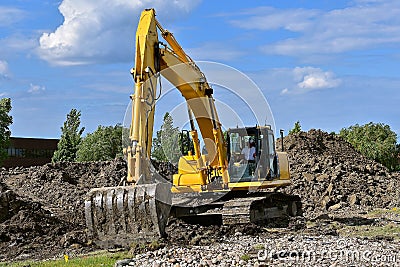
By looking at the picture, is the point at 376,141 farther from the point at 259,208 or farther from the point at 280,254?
the point at 280,254

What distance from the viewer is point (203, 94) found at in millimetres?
16891

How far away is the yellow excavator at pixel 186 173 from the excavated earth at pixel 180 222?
565mm

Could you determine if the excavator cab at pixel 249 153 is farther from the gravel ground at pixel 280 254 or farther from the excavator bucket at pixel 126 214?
the excavator bucket at pixel 126 214

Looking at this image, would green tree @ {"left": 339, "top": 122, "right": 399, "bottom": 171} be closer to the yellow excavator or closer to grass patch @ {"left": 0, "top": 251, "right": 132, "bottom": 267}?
the yellow excavator

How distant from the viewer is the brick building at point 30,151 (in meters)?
62.4

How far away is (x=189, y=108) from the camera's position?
55.5 feet

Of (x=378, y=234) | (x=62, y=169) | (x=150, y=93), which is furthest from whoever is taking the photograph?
(x=62, y=169)

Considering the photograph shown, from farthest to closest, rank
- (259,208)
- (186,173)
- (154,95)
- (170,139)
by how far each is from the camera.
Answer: (170,139) < (186,173) < (259,208) < (154,95)

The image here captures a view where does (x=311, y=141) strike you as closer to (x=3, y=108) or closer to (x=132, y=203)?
(x=3, y=108)

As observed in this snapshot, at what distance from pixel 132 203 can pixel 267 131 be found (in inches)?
206

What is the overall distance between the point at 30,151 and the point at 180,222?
50.4m

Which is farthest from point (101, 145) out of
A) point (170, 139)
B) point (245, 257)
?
point (245, 257)

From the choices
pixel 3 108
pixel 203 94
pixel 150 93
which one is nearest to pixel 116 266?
pixel 150 93

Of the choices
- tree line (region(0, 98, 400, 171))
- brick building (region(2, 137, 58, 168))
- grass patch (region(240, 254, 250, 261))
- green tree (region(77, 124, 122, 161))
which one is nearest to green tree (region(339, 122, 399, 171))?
tree line (region(0, 98, 400, 171))
